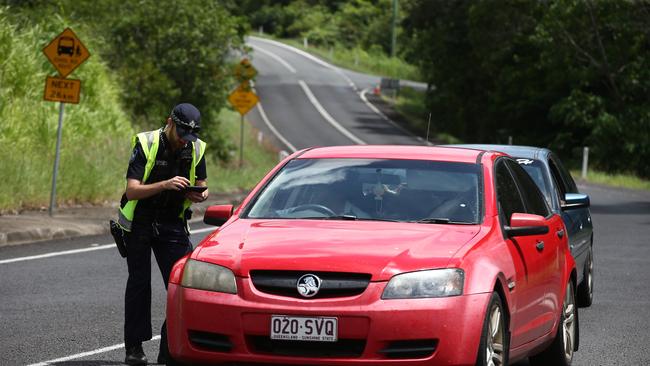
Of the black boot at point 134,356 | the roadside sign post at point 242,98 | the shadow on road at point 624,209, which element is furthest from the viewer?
the roadside sign post at point 242,98

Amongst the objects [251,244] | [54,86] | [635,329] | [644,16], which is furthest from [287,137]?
[251,244]

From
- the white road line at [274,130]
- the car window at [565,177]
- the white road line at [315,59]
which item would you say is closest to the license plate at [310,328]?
the car window at [565,177]

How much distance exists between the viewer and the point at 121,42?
42312 millimetres

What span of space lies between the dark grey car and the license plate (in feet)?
17.2

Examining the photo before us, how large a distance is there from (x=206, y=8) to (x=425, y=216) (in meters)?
35.6

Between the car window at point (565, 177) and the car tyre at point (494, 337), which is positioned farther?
the car window at point (565, 177)

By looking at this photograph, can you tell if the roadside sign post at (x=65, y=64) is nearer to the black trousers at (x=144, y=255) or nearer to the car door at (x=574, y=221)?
the car door at (x=574, y=221)

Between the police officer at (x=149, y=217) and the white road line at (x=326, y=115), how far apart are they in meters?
51.5

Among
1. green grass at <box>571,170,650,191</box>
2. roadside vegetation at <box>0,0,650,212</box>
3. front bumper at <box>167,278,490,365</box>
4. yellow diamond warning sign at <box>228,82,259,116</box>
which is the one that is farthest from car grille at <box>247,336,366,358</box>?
yellow diamond warning sign at <box>228,82,259,116</box>

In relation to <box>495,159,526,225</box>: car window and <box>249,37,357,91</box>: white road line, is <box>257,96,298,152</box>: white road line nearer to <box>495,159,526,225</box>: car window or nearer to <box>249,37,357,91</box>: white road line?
<box>249,37,357,91</box>: white road line

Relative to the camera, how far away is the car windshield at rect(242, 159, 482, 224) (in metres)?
8.17

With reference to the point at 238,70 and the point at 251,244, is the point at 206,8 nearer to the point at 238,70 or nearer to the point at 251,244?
the point at 238,70

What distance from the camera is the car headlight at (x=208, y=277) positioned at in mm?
7195

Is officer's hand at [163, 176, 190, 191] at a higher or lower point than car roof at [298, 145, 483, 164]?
lower
